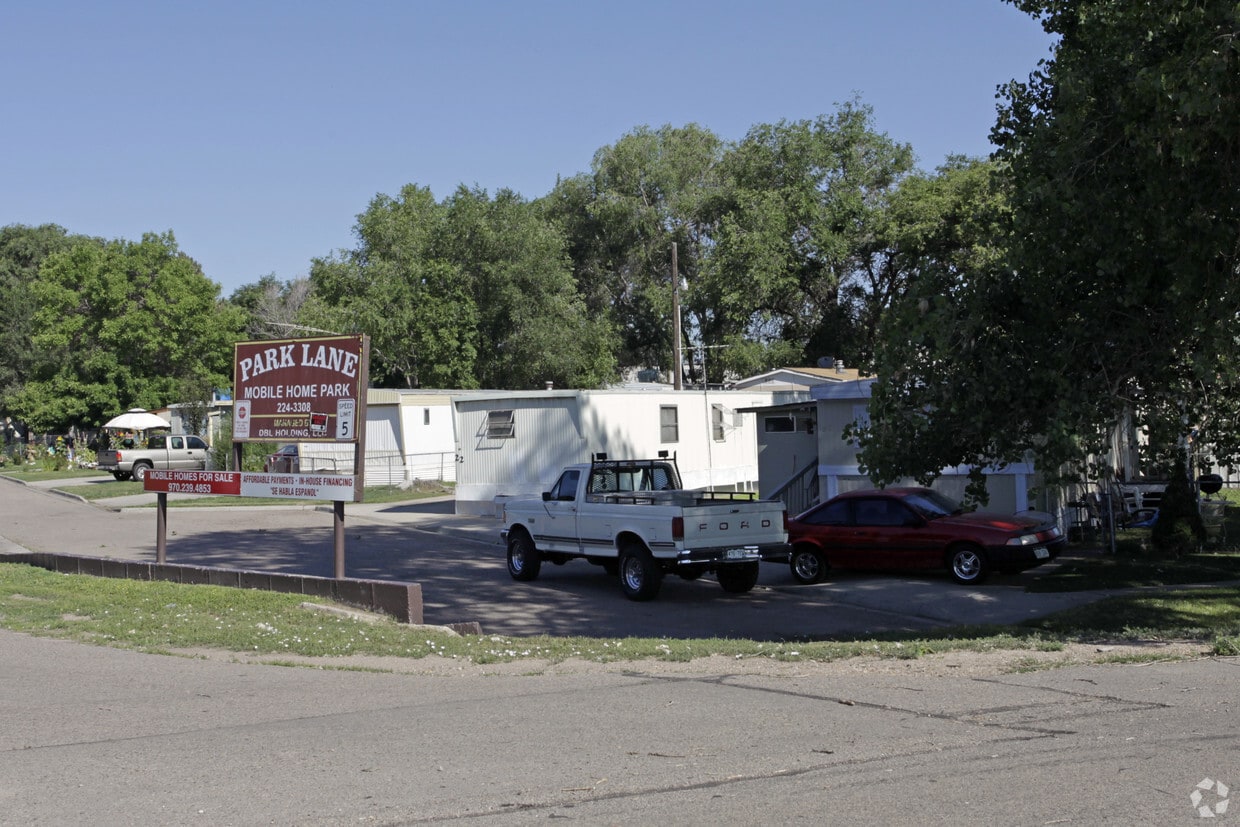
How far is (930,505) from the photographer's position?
17.8 metres

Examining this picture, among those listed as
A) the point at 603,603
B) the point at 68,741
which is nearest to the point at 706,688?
the point at 68,741

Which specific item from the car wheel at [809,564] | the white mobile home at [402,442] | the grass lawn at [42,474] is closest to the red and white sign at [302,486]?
the car wheel at [809,564]

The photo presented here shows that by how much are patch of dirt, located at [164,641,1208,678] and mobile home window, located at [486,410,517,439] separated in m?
17.3

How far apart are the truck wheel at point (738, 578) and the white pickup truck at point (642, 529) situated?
0.6 inches

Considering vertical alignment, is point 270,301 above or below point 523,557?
above

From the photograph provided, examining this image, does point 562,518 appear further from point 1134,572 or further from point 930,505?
point 1134,572

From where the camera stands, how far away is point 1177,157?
11.7 meters

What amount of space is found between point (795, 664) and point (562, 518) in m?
7.68

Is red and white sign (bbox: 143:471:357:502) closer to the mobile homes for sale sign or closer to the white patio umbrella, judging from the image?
the mobile homes for sale sign

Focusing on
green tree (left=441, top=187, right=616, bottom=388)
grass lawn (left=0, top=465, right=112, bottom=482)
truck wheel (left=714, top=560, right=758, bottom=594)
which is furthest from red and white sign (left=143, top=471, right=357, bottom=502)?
grass lawn (left=0, top=465, right=112, bottom=482)

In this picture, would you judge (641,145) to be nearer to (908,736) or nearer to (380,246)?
(380,246)

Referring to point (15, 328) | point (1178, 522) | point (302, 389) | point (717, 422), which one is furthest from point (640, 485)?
point (15, 328)

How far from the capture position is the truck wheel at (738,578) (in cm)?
1680

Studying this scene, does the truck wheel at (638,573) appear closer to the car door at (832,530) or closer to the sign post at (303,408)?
the car door at (832,530)
